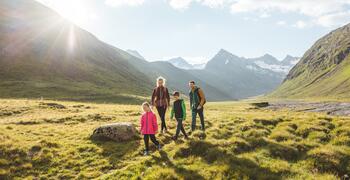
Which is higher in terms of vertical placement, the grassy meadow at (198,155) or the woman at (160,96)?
the woman at (160,96)

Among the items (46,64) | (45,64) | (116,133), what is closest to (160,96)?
(116,133)

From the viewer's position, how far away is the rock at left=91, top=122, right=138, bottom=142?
17.8 metres

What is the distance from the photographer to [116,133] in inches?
707

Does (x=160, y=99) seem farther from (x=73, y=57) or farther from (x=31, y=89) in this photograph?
(x=73, y=57)

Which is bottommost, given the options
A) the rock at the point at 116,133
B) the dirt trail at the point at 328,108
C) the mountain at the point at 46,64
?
the dirt trail at the point at 328,108

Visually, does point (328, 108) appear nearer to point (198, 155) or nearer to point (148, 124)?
→ point (198, 155)

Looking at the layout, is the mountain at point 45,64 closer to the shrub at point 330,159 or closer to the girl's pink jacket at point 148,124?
the girl's pink jacket at point 148,124

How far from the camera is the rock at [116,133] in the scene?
58.5 feet

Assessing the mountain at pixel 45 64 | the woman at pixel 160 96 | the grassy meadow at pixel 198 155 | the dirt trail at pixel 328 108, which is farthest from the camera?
the mountain at pixel 45 64

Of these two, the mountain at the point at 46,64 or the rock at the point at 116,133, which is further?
the mountain at the point at 46,64

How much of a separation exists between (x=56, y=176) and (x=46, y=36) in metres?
186

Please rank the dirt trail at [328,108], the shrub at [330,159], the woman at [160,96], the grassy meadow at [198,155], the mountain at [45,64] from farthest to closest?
1. the mountain at [45,64]
2. the dirt trail at [328,108]
3. the woman at [160,96]
4. the shrub at [330,159]
5. the grassy meadow at [198,155]

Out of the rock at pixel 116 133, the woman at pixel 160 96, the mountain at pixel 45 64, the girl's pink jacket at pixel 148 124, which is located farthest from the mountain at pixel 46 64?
the girl's pink jacket at pixel 148 124

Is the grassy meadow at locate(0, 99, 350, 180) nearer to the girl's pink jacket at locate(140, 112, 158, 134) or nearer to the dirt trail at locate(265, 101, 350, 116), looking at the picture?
the girl's pink jacket at locate(140, 112, 158, 134)
